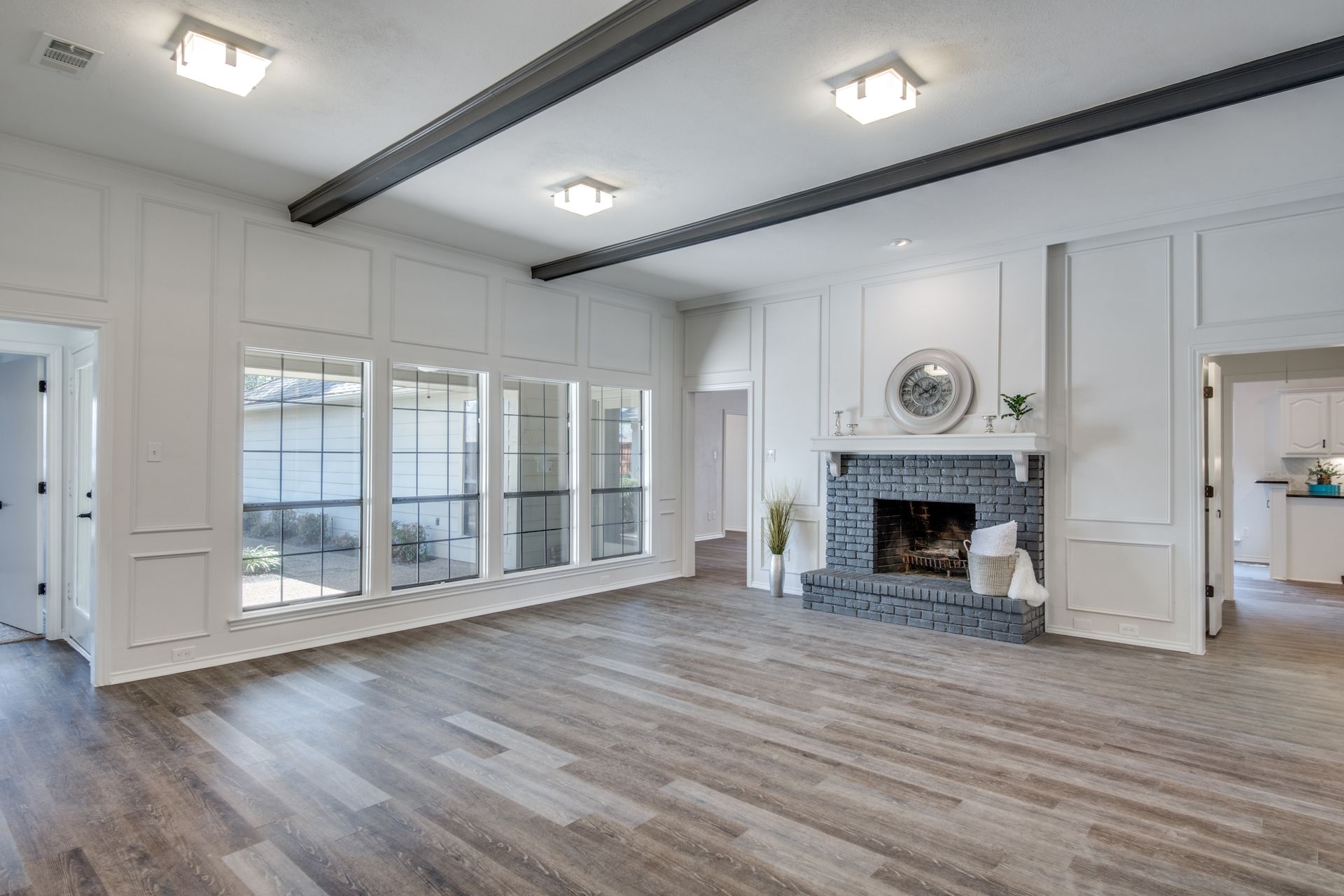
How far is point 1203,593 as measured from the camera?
4.71m

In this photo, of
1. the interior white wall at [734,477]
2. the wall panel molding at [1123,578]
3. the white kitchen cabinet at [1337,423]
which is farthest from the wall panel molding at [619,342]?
the white kitchen cabinet at [1337,423]

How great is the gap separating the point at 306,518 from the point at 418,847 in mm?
3095

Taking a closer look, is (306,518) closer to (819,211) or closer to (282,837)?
(282,837)

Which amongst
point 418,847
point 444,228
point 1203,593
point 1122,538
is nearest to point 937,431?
point 1122,538

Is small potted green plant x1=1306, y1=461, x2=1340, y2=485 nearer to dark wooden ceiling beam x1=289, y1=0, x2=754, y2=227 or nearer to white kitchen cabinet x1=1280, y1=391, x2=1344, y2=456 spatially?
white kitchen cabinet x1=1280, y1=391, x2=1344, y2=456

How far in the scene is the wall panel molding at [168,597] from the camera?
4.10 meters

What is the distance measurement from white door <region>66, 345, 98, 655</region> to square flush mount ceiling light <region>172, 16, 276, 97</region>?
244 centimetres

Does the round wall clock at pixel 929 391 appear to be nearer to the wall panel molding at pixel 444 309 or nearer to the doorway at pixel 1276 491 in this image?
the doorway at pixel 1276 491

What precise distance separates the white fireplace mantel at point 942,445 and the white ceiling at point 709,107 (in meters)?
1.48

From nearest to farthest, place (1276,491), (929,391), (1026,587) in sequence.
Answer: (1026,587) → (929,391) → (1276,491)

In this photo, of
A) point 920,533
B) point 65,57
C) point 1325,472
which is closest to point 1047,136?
point 920,533

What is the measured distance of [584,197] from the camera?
4309 mm

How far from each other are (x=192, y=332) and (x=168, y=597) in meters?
1.56

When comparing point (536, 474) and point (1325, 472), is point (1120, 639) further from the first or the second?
point (1325, 472)
